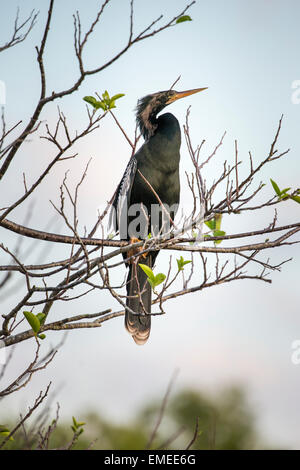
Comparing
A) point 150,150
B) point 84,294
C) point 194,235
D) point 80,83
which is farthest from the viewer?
point 150,150

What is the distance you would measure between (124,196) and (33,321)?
2048 mm

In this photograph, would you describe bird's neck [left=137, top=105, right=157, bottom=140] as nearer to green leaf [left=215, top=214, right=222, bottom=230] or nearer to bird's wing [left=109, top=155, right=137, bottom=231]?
bird's wing [left=109, top=155, right=137, bottom=231]

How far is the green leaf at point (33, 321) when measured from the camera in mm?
2426

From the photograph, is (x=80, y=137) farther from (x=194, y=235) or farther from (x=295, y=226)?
(x=295, y=226)

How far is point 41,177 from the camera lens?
235 cm

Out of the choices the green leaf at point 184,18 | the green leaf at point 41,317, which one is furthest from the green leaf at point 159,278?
the green leaf at point 184,18

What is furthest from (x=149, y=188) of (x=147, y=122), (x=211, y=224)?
(x=211, y=224)

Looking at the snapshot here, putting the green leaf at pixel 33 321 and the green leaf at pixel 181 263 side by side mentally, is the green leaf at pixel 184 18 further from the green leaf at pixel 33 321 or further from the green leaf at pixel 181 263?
the green leaf at pixel 33 321

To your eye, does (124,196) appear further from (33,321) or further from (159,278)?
(33,321)

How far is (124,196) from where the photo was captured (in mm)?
4320

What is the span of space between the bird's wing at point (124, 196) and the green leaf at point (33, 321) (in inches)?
77.1

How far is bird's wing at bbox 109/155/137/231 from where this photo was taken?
169 inches
